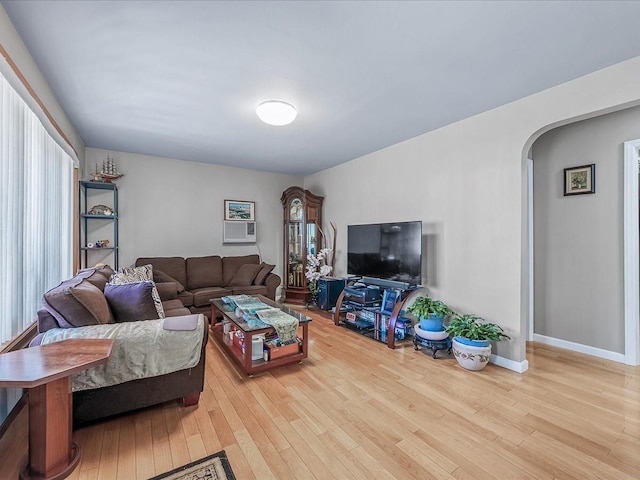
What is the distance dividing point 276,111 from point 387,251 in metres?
2.11

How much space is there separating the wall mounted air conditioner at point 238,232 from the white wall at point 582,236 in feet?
14.1

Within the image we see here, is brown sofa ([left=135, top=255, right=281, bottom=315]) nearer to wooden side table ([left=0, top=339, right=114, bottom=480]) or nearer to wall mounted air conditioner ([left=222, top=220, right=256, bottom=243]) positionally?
wall mounted air conditioner ([left=222, top=220, right=256, bottom=243])

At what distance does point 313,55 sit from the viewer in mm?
1992

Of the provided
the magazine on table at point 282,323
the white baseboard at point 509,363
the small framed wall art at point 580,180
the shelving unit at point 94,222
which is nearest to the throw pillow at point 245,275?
the shelving unit at point 94,222

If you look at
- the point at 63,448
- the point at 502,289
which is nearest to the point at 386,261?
the point at 502,289

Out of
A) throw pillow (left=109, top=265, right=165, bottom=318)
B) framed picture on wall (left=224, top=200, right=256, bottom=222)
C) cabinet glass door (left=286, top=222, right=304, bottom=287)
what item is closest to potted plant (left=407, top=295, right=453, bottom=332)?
cabinet glass door (left=286, top=222, right=304, bottom=287)

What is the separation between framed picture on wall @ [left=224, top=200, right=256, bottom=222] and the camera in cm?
520

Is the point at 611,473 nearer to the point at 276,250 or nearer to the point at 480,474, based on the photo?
A: the point at 480,474

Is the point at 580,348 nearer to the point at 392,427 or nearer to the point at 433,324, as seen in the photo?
the point at 433,324

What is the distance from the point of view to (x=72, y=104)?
2770mm

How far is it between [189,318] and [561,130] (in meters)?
4.19

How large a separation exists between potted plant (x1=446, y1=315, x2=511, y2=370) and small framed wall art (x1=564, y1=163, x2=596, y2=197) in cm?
173

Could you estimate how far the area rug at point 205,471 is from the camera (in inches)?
56.9

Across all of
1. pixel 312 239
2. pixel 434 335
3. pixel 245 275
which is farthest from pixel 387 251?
pixel 245 275
